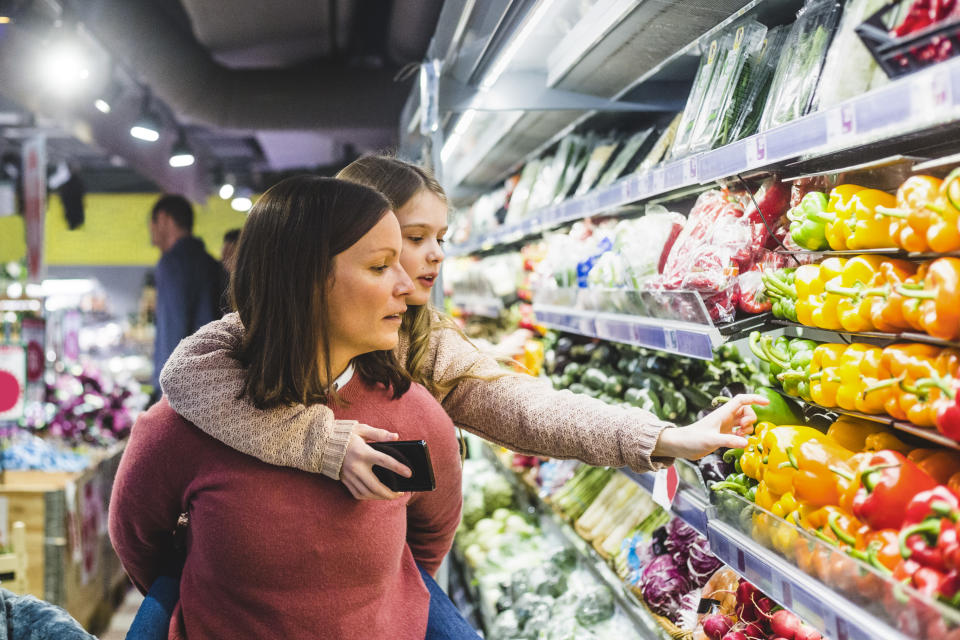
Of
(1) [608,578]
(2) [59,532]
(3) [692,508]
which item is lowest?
(2) [59,532]

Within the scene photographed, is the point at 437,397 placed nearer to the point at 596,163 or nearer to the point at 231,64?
the point at 596,163

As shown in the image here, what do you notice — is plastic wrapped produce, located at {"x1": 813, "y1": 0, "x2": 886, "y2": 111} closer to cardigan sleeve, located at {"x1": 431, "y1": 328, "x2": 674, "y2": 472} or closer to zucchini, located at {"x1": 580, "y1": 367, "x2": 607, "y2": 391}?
cardigan sleeve, located at {"x1": 431, "y1": 328, "x2": 674, "y2": 472}

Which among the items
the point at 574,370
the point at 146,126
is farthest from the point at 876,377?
the point at 146,126

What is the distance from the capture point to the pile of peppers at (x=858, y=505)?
0.93 m

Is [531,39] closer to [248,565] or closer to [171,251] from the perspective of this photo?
[248,565]

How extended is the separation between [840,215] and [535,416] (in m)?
0.73

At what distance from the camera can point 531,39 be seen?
8.02 feet

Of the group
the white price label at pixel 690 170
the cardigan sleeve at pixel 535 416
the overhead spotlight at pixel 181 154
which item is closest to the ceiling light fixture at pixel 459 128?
the cardigan sleeve at pixel 535 416

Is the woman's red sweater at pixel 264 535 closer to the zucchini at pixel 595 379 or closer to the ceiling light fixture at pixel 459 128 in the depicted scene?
the zucchini at pixel 595 379

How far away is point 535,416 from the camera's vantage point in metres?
1.70

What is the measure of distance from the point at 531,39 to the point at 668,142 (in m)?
0.54

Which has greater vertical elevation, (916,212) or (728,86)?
A: (728,86)

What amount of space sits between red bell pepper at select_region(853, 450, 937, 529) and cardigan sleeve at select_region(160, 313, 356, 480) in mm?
819

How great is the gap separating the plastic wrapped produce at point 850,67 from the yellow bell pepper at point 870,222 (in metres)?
0.16
